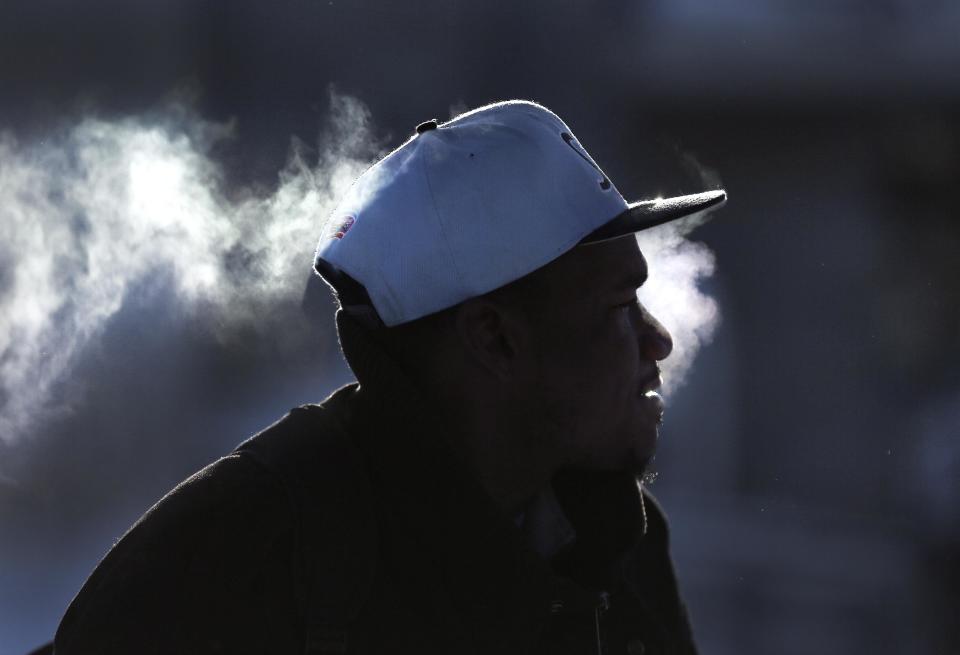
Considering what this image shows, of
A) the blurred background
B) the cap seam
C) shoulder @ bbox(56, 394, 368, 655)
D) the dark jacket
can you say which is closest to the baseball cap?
the cap seam

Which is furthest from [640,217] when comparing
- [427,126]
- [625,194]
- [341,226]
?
[625,194]

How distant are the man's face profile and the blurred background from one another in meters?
1.61

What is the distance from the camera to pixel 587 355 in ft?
8.50

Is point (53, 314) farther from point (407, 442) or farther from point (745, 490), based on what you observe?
point (745, 490)

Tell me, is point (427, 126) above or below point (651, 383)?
above

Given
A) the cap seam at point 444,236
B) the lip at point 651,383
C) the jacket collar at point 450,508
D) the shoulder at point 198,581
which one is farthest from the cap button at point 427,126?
the shoulder at point 198,581

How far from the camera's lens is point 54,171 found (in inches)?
216

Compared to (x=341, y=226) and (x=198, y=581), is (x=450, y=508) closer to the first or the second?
(x=198, y=581)

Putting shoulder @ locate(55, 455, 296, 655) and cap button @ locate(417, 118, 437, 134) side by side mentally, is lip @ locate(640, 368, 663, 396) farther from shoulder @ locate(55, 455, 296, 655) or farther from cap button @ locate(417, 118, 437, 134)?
shoulder @ locate(55, 455, 296, 655)

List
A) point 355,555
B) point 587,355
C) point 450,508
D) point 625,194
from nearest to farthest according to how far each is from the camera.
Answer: point 355,555
point 450,508
point 587,355
point 625,194

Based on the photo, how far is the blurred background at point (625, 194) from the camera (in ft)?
17.7

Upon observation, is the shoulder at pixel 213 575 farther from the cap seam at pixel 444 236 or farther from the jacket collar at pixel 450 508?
the cap seam at pixel 444 236

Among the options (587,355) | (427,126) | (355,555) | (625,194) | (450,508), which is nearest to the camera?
(355,555)

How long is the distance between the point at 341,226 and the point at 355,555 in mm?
726
